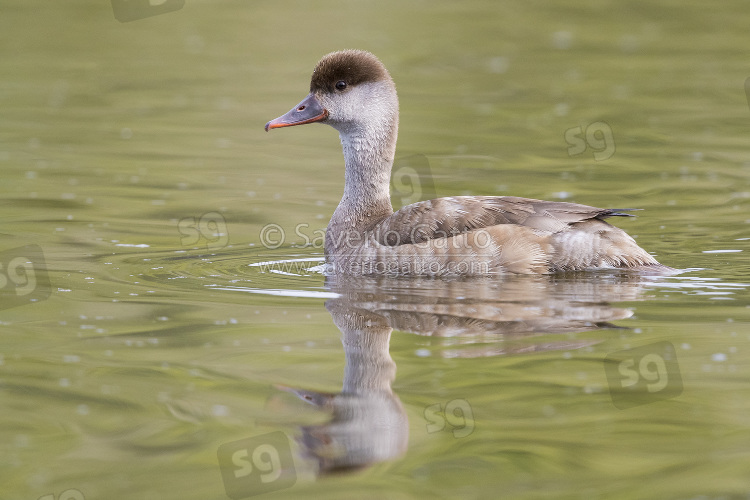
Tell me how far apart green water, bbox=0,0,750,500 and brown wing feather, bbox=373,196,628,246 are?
43 centimetres

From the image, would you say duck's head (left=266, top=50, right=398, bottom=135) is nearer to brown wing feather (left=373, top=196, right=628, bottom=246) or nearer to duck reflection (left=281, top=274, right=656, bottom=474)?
brown wing feather (left=373, top=196, right=628, bottom=246)

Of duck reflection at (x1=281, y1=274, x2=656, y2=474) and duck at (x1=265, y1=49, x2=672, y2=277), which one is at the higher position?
duck at (x1=265, y1=49, x2=672, y2=277)

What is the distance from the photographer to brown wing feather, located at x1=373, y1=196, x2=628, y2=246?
27.4ft

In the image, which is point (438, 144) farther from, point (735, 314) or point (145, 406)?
point (145, 406)

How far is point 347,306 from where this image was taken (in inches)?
296

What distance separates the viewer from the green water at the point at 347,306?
5117 mm

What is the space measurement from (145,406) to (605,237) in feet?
12.9

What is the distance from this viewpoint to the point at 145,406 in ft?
18.7

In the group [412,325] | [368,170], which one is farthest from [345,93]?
[412,325]

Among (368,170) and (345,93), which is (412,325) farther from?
(345,93)

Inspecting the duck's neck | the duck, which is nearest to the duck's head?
the duck's neck

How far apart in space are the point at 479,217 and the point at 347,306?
140cm

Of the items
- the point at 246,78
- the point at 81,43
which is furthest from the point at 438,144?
the point at 81,43

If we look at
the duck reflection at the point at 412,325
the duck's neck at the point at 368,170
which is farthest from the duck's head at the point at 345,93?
the duck reflection at the point at 412,325
